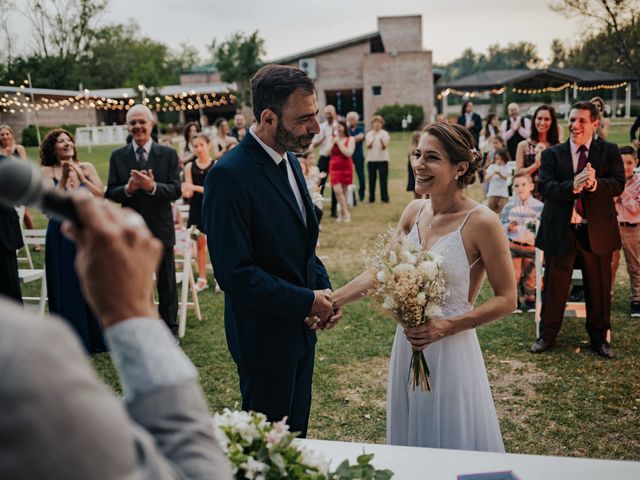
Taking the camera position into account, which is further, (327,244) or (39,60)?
(39,60)

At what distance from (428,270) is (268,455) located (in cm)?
136

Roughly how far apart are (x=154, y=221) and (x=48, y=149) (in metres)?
1.39

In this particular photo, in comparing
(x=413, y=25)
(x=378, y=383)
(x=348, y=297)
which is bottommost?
(x=378, y=383)

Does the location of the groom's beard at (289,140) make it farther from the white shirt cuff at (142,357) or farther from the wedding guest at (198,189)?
the wedding guest at (198,189)

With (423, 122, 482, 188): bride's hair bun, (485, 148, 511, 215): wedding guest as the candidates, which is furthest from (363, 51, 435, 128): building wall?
(423, 122, 482, 188): bride's hair bun

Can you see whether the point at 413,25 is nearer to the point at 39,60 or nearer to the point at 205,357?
the point at 39,60

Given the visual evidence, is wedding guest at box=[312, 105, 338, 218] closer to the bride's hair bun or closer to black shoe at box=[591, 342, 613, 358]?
black shoe at box=[591, 342, 613, 358]

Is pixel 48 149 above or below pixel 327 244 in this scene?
above

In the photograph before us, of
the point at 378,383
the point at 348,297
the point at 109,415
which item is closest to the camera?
the point at 109,415

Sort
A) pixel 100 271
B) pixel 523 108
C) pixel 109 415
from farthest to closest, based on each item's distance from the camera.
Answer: pixel 523 108 < pixel 100 271 < pixel 109 415

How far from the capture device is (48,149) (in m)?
6.32

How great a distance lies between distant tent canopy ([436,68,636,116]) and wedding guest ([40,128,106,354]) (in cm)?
4357

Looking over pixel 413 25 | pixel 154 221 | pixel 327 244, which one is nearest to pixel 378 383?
pixel 154 221

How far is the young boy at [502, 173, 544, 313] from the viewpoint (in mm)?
7074
